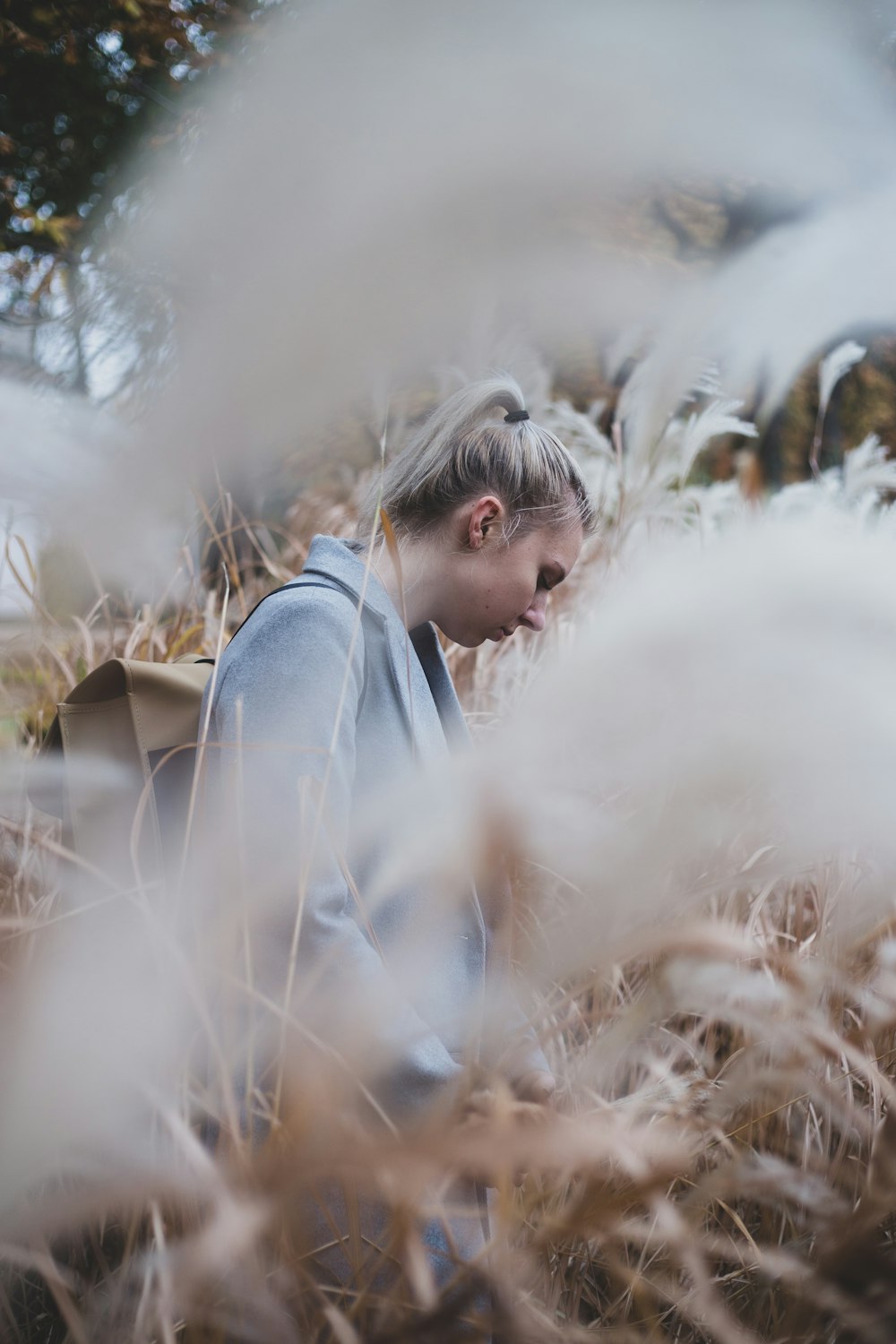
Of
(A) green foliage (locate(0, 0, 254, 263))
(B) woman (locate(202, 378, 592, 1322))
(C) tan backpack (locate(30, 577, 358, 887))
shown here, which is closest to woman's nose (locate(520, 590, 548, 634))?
(B) woman (locate(202, 378, 592, 1322))

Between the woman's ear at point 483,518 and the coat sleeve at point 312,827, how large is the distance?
0.18 metres

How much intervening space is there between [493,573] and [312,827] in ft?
1.69

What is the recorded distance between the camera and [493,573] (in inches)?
38.0

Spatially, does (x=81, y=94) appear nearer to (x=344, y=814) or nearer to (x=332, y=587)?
(x=332, y=587)

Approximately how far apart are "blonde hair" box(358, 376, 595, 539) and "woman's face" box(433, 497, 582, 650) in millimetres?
17

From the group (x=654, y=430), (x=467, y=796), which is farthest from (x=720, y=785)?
(x=654, y=430)

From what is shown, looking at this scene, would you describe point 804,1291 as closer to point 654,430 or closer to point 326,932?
point 326,932

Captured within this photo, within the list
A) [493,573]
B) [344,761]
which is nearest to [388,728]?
[344,761]

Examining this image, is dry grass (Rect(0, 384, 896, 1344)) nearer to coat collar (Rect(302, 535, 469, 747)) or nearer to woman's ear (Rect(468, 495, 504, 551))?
coat collar (Rect(302, 535, 469, 747))

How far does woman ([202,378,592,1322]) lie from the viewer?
1.53 ft

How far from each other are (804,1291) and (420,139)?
540 millimetres

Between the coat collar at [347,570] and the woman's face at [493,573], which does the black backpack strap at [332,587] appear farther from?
the woman's face at [493,573]

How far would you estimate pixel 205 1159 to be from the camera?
35 centimetres

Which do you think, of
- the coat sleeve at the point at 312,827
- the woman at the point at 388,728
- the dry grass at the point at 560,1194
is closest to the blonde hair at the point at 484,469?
the woman at the point at 388,728
